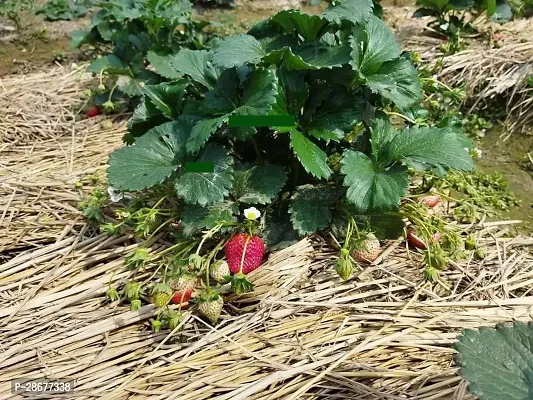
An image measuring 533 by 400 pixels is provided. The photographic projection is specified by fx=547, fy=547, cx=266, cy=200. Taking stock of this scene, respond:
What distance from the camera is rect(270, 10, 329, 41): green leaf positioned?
70.7 inches

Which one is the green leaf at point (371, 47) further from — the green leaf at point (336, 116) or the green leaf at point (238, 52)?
the green leaf at point (238, 52)

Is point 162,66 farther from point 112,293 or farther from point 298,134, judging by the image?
point 112,293

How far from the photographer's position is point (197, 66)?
2.00m

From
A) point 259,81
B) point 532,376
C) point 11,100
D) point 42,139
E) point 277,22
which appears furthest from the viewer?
point 11,100

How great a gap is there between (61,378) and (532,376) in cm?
125

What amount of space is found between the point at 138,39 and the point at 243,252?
6.24ft

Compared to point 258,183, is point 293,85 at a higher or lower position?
higher

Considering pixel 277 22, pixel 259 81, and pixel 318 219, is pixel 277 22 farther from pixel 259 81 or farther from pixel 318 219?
pixel 318 219

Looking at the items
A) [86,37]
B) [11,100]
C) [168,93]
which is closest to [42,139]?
[11,100]

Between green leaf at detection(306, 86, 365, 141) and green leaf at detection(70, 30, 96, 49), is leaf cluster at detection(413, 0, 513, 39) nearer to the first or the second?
green leaf at detection(306, 86, 365, 141)

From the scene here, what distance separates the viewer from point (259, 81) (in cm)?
177

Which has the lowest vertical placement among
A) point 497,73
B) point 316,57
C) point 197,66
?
point 497,73

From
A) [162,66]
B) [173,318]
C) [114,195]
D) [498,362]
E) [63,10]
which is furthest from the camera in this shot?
[63,10]

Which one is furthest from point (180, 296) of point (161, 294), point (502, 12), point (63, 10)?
point (63, 10)
